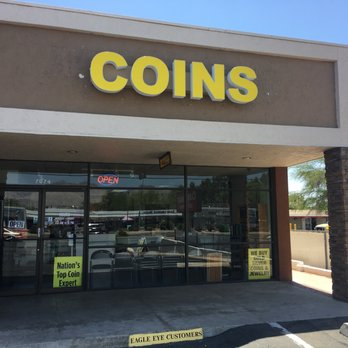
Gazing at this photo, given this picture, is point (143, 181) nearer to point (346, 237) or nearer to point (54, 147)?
point (54, 147)

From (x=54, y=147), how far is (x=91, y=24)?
256 centimetres

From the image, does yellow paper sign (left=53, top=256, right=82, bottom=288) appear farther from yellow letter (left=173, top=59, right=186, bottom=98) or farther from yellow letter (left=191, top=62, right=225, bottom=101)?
yellow letter (left=191, top=62, right=225, bottom=101)

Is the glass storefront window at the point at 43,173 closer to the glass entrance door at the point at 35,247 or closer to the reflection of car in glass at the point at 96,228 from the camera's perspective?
the glass entrance door at the point at 35,247

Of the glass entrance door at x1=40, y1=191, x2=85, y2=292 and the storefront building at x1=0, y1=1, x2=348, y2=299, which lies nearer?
the storefront building at x1=0, y1=1, x2=348, y2=299

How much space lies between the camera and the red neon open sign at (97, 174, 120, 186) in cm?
1093

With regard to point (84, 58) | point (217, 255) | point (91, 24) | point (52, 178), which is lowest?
point (217, 255)

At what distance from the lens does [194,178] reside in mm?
11828

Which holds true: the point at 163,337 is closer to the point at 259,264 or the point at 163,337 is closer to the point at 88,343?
the point at 88,343

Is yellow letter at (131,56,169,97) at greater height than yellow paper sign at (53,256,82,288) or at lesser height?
greater

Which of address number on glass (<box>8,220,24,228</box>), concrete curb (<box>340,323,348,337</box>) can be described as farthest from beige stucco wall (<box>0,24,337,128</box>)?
concrete curb (<box>340,323,348,337</box>)

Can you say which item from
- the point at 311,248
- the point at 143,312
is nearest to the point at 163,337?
the point at 143,312

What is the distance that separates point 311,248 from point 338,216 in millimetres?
6060

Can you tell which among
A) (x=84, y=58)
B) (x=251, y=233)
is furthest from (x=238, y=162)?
(x=84, y=58)

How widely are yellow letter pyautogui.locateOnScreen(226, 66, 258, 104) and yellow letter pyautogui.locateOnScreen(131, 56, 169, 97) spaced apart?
131 cm
